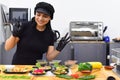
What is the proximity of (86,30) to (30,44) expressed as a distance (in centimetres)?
170

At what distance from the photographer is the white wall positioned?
4242mm

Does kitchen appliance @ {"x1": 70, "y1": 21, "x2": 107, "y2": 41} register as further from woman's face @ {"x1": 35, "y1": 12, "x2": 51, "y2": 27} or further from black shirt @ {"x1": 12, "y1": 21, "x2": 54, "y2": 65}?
woman's face @ {"x1": 35, "y1": 12, "x2": 51, "y2": 27}

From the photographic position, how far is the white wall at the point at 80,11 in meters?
4.24

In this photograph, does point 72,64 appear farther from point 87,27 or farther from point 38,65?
point 87,27

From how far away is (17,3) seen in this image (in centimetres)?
425

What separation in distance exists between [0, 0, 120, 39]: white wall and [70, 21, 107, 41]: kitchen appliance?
0.26 m

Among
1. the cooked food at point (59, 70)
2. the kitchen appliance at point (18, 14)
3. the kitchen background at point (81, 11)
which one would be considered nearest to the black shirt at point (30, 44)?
the cooked food at point (59, 70)

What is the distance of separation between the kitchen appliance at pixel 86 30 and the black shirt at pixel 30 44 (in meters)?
1.53

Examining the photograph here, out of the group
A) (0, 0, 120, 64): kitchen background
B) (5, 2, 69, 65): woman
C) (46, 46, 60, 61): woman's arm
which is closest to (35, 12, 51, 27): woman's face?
(5, 2, 69, 65): woman

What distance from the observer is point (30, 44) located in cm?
245

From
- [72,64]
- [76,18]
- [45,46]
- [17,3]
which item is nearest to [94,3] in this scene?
[76,18]

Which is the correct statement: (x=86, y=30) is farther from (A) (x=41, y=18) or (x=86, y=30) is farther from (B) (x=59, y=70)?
(B) (x=59, y=70)

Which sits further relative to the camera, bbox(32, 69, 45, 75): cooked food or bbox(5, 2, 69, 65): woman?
bbox(5, 2, 69, 65): woman

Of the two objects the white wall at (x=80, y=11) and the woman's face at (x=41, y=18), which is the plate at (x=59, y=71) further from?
the white wall at (x=80, y=11)
